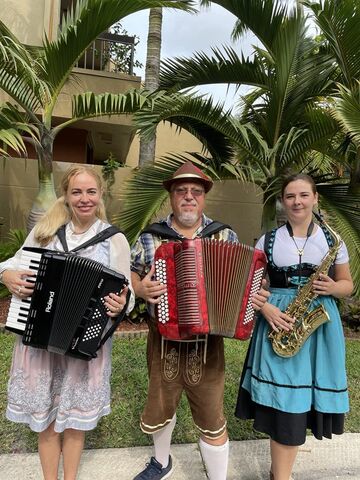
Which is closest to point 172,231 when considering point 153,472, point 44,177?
point 153,472

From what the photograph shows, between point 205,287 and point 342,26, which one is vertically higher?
point 342,26

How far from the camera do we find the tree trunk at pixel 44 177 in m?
5.59

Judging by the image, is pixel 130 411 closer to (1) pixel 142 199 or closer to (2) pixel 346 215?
(1) pixel 142 199

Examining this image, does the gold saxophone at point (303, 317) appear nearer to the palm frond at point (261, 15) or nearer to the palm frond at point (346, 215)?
the palm frond at point (346, 215)

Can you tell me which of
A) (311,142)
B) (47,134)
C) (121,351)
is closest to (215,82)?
(311,142)

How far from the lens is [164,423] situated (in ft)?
8.39

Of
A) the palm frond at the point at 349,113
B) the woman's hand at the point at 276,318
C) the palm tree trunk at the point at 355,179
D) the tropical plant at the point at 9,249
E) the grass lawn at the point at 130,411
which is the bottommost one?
the grass lawn at the point at 130,411

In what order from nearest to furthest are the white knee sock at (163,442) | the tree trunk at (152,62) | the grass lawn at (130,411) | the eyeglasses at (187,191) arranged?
the eyeglasses at (187,191) < the white knee sock at (163,442) < the grass lawn at (130,411) < the tree trunk at (152,62)

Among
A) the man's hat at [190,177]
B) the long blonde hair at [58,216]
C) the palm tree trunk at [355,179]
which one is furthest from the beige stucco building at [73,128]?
the long blonde hair at [58,216]

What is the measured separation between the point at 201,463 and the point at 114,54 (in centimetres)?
930

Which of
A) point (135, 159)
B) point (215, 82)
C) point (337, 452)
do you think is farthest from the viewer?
point (135, 159)

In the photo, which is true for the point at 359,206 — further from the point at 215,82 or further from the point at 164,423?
the point at 164,423

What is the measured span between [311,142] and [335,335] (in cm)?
352

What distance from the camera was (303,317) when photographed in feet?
7.76
